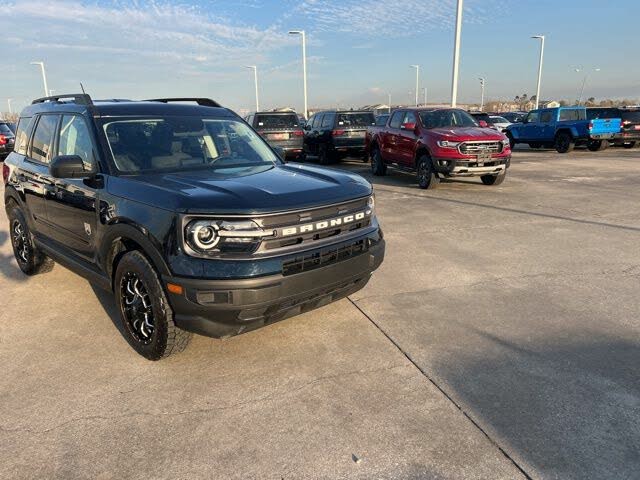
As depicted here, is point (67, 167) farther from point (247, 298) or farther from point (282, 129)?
point (282, 129)

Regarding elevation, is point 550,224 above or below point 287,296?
below

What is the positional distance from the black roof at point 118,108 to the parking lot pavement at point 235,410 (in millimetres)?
1835

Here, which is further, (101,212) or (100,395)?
(101,212)

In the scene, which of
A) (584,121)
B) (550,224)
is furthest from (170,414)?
(584,121)

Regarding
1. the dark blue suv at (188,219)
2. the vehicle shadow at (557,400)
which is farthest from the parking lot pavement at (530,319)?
the dark blue suv at (188,219)

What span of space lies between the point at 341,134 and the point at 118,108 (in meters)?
12.0

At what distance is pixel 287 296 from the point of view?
3188 mm

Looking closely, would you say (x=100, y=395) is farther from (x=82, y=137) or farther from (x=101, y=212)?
(x=82, y=137)

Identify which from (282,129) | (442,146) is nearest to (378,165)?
(442,146)

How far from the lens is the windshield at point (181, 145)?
3961 millimetres

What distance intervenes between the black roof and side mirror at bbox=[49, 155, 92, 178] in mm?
582

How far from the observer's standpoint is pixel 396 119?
40.5 ft

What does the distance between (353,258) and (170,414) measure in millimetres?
1601

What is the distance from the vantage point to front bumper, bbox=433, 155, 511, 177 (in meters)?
10.4
